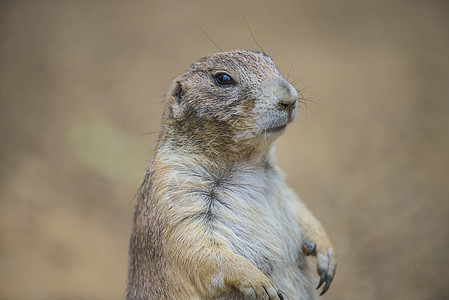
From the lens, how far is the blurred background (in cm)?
725

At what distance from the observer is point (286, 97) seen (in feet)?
10.8

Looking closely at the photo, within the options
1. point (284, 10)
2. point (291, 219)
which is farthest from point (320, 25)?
point (291, 219)

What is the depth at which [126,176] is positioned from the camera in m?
9.09

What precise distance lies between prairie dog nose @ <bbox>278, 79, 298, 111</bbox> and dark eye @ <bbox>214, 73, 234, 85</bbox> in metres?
0.39

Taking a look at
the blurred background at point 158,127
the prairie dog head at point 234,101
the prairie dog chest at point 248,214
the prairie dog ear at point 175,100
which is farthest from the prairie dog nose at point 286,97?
the blurred background at point 158,127

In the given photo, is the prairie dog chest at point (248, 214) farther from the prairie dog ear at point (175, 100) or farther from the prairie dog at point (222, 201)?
the prairie dog ear at point (175, 100)

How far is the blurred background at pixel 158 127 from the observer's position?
286 inches

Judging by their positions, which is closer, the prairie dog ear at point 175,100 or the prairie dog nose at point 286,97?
Result: the prairie dog nose at point 286,97

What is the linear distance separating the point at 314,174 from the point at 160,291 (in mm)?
5810

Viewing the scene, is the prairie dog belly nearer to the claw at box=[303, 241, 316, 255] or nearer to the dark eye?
the claw at box=[303, 241, 316, 255]

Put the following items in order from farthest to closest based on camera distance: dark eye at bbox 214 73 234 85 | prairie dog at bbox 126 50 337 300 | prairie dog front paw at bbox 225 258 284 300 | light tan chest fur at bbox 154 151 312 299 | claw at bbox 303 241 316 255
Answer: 1. claw at bbox 303 241 316 255
2. dark eye at bbox 214 73 234 85
3. light tan chest fur at bbox 154 151 312 299
4. prairie dog at bbox 126 50 337 300
5. prairie dog front paw at bbox 225 258 284 300

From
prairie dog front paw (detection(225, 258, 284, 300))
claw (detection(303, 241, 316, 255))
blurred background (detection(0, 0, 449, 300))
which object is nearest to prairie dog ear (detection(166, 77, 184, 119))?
prairie dog front paw (detection(225, 258, 284, 300))

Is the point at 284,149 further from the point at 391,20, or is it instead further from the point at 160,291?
the point at 160,291

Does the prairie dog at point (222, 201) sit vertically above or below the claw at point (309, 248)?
above
